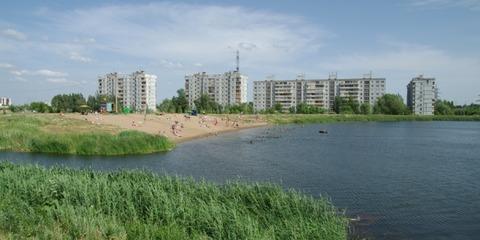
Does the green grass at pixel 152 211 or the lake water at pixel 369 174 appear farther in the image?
the lake water at pixel 369 174

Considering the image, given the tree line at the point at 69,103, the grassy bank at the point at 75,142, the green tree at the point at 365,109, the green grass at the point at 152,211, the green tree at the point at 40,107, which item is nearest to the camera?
the green grass at the point at 152,211

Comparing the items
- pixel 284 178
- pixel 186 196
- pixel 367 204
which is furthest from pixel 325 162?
pixel 186 196

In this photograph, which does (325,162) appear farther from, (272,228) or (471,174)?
(272,228)

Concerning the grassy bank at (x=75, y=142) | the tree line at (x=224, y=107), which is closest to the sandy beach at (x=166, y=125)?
the grassy bank at (x=75, y=142)

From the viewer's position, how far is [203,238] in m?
13.0

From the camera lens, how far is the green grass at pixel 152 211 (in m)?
12.9

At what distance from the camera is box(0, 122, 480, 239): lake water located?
19953mm

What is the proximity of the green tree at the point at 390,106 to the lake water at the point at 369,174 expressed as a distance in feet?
412

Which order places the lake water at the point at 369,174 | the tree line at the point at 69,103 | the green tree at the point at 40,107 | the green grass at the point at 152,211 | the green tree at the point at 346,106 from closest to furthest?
the green grass at the point at 152,211 → the lake water at the point at 369,174 → the green tree at the point at 40,107 → the tree line at the point at 69,103 → the green tree at the point at 346,106

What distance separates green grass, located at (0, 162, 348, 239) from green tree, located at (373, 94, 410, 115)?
6608 inches

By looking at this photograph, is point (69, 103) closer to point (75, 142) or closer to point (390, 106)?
point (75, 142)

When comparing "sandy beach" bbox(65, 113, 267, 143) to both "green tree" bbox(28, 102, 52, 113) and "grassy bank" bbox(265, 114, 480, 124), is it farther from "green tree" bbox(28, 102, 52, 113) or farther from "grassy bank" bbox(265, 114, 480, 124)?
"green tree" bbox(28, 102, 52, 113)

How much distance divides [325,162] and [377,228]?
2151cm

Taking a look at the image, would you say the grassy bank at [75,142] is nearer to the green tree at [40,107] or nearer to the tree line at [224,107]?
the green tree at [40,107]
